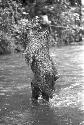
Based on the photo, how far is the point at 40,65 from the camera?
10836 mm

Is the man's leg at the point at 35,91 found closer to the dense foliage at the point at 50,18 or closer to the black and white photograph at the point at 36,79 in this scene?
the black and white photograph at the point at 36,79

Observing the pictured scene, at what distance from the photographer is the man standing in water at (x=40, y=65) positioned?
10.7 m

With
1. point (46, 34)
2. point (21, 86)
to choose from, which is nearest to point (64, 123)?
point (46, 34)

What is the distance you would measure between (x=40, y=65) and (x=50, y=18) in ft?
72.2

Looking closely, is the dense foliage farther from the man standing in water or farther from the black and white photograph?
the man standing in water

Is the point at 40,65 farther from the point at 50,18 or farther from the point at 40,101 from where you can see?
the point at 50,18

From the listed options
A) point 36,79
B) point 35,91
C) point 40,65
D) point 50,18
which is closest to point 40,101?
point 35,91

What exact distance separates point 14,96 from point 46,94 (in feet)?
5.54

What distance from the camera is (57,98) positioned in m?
11.6

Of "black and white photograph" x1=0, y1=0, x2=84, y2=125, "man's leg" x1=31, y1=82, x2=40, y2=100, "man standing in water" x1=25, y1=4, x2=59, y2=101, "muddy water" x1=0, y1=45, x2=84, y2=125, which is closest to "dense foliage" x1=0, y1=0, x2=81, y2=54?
"black and white photograph" x1=0, y1=0, x2=84, y2=125

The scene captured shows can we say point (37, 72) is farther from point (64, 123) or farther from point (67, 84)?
point (67, 84)

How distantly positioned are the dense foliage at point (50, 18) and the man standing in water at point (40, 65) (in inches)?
527

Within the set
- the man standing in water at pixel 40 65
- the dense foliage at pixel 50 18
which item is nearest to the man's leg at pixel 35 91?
the man standing in water at pixel 40 65

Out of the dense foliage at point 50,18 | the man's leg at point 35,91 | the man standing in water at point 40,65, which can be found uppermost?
the man standing in water at point 40,65
